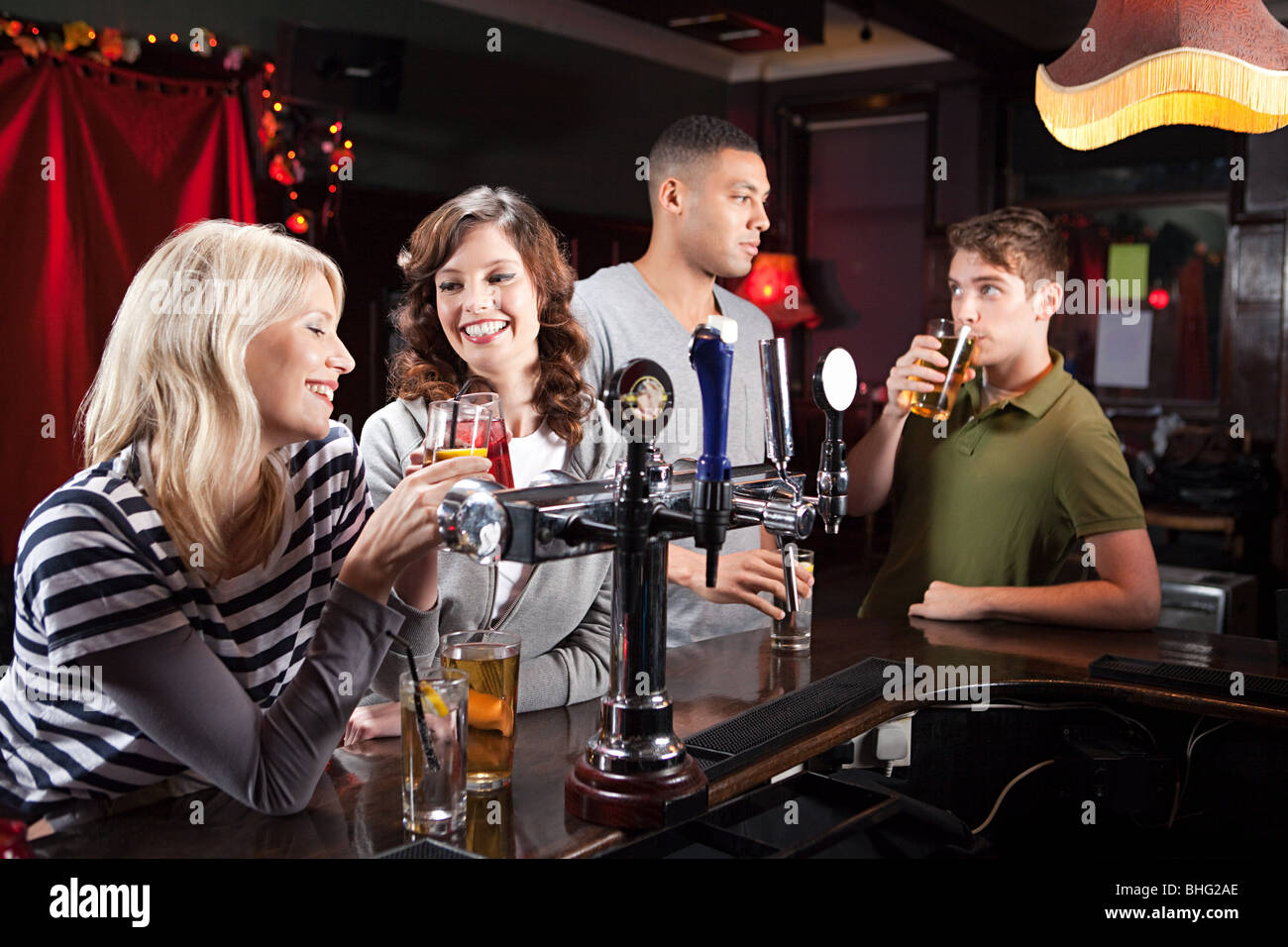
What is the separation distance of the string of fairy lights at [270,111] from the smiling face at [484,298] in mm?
3203

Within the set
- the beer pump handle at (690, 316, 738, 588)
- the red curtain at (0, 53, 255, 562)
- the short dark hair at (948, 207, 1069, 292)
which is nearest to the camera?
the beer pump handle at (690, 316, 738, 588)

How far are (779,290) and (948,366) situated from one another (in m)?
5.93

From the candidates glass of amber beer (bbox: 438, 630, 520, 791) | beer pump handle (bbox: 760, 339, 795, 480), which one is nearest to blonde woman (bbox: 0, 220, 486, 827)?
glass of amber beer (bbox: 438, 630, 520, 791)

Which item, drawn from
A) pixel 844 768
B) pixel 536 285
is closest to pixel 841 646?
pixel 844 768

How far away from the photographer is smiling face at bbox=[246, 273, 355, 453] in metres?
1.53

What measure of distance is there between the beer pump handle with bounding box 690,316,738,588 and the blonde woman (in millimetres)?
322

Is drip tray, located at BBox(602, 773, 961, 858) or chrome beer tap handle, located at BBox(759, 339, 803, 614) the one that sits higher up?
chrome beer tap handle, located at BBox(759, 339, 803, 614)

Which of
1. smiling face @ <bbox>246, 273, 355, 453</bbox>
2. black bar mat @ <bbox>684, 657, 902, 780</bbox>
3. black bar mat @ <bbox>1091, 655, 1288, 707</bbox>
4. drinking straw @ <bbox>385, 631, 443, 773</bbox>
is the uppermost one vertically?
smiling face @ <bbox>246, 273, 355, 453</bbox>

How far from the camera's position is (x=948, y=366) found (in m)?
2.47

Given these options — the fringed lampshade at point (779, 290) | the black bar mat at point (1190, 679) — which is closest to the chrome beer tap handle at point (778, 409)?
the black bar mat at point (1190, 679)

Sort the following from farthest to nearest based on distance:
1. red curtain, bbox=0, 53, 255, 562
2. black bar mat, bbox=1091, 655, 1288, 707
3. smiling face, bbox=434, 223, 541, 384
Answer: red curtain, bbox=0, 53, 255, 562 < smiling face, bbox=434, 223, 541, 384 < black bar mat, bbox=1091, 655, 1288, 707

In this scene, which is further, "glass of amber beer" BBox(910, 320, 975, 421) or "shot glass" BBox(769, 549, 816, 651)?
"glass of amber beer" BBox(910, 320, 975, 421)

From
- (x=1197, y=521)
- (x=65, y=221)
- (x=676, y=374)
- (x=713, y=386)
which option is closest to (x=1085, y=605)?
(x=676, y=374)

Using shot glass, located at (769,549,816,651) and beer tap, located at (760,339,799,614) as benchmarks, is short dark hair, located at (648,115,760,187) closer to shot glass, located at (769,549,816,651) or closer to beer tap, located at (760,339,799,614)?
shot glass, located at (769,549,816,651)
